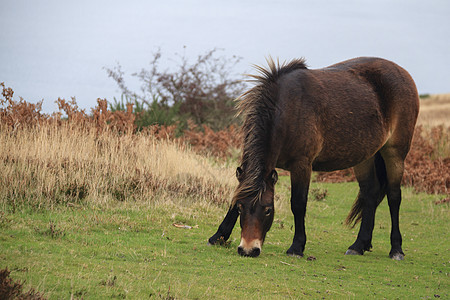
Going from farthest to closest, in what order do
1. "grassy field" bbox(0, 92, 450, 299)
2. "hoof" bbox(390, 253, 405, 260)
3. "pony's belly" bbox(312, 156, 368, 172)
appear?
1. "hoof" bbox(390, 253, 405, 260)
2. "pony's belly" bbox(312, 156, 368, 172)
3. "grassy field" bbox(0, 92, 450, 299)

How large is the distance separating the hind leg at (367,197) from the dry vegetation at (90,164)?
2.46 m

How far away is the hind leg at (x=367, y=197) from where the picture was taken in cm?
773

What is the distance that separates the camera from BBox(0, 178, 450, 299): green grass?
4.41 metres

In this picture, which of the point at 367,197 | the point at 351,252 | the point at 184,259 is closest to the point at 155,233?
the point at 184,259

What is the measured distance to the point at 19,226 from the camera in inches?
257

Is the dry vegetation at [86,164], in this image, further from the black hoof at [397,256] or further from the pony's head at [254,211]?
the black hoof at [397,256]

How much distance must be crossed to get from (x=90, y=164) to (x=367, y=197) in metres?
5.12

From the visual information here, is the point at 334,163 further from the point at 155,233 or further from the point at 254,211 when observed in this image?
the point at 155,233

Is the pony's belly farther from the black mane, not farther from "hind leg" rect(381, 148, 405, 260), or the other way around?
the black mane

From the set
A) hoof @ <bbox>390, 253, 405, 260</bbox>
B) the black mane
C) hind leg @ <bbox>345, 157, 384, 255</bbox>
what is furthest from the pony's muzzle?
hoof @ <bbox>390, 253, 405, 260</bbox>

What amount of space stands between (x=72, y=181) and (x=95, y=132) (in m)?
3.16

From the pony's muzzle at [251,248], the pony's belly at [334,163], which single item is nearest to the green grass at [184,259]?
the pony's muzzle at [251,248]

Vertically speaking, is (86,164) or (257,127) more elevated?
(257,127)

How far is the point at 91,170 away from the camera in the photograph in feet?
31.0
